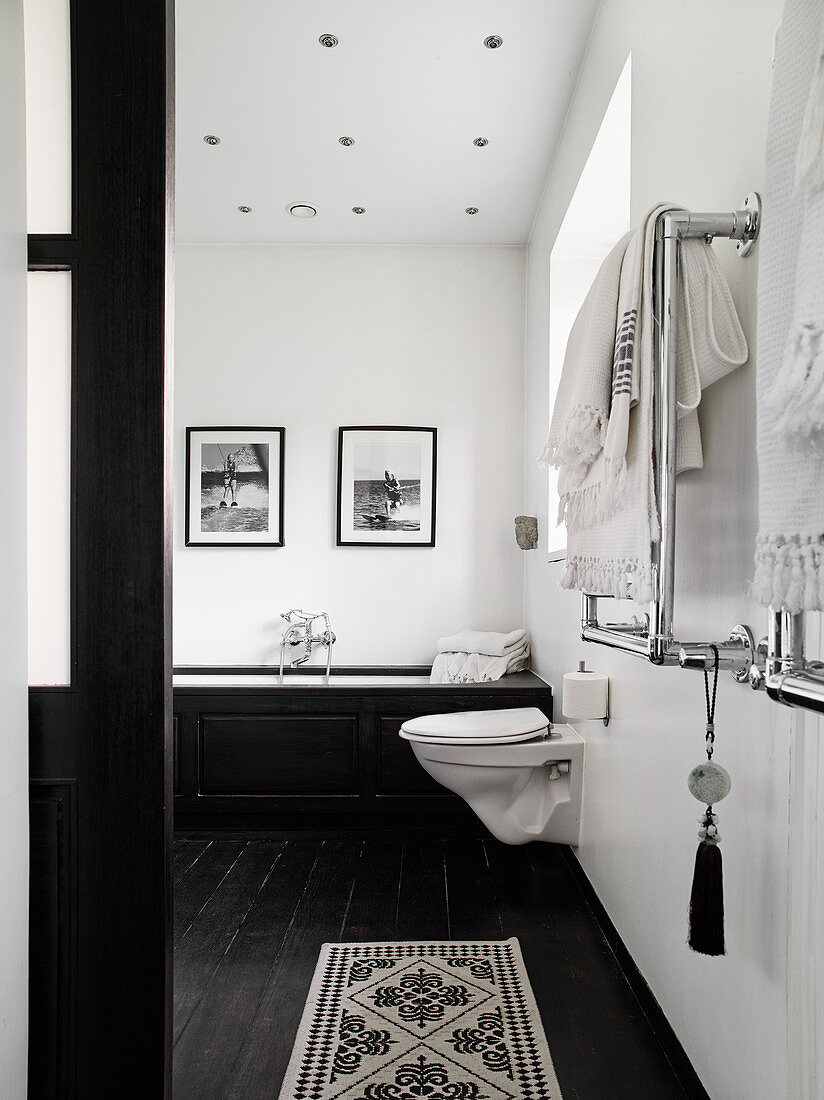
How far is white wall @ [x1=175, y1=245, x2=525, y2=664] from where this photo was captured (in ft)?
12.5

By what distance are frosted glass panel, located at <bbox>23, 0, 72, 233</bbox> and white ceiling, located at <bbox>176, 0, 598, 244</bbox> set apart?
4.79 ft

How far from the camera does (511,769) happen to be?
8.50ft

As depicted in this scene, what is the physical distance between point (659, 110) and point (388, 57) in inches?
44.0

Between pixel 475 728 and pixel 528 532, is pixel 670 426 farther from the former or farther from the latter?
pixel 528 532

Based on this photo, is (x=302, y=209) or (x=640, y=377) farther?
(x=302, y=209)

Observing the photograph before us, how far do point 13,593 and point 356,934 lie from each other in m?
1.54

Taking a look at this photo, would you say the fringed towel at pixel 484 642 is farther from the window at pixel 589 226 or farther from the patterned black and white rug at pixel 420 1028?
the patterned black and white rug at pixel 420 1028

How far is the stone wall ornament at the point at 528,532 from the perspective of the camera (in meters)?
3.44

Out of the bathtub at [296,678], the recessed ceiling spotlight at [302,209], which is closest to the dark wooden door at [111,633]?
Answer: the bathtub at [296,678]

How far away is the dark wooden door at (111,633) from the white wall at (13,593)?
0.11 ft

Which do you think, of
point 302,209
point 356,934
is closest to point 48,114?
point 356,934

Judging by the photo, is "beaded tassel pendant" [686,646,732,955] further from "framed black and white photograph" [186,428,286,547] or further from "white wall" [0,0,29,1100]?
"framed black and white photograph" [186,428,286,547]

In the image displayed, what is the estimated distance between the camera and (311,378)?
3.84 meters

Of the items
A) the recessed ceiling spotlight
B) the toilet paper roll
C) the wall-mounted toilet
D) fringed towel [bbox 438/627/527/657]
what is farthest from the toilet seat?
the recessed ceiling spotlight
